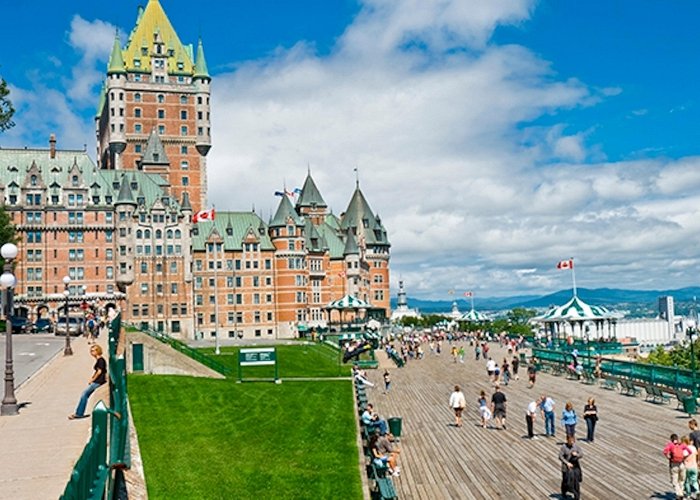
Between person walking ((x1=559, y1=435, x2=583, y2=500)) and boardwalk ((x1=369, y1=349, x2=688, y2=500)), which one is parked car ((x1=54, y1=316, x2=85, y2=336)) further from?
person walking ((x1=559, y1=435, x2=583, y2=500))

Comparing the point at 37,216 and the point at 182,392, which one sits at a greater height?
the point at 37,216

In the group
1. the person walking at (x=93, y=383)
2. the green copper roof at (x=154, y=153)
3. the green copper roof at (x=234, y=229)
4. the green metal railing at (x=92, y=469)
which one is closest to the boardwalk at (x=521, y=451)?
the person walking at (x=93, y=383)

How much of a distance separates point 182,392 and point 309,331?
71.2 metres

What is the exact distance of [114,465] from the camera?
26.3 ft

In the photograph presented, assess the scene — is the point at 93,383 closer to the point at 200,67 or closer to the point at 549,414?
the point at 549,414

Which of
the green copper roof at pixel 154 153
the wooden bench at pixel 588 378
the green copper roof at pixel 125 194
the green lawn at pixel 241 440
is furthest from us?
the green copper roof at pixel 154 153

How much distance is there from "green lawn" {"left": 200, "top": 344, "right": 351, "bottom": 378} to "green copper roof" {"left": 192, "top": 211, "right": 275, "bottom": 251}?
3168 centimetres

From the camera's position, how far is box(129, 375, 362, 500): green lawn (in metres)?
21.9

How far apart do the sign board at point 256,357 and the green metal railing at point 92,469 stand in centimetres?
3977

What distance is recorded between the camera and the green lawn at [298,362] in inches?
2199

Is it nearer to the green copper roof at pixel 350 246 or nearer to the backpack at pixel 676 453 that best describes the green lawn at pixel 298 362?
the backpack at pixel 676 453

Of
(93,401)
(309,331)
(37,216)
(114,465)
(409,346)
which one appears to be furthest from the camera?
(309,331)

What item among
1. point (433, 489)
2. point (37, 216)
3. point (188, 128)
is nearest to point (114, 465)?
point (433, 489)

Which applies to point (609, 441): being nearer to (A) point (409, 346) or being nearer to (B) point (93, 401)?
(B) point (93, 401)
